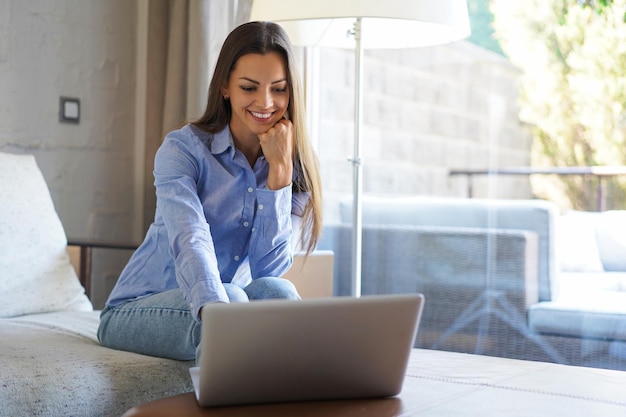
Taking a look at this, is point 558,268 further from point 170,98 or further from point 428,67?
point 170,98

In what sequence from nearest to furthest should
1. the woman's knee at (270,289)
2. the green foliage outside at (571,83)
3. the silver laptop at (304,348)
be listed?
1. the silver laptop at (304,348)
2. the woman's knee at (270,289)
3. the green foliage outside at (571,83)

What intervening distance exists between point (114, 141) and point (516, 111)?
1496mm

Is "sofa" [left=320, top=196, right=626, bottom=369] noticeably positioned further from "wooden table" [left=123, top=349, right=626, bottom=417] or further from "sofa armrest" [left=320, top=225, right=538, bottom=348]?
"wooden table" [left=123, top=349, right=626, bottom=417]

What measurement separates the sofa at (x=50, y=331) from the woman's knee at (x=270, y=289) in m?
0.20

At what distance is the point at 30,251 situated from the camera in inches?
91.0

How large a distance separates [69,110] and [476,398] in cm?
226

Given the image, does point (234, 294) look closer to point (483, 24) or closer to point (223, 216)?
point (223, 216)

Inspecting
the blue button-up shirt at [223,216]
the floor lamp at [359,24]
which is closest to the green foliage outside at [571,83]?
the floor lamp at [359,24]

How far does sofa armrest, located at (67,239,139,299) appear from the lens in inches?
96.1

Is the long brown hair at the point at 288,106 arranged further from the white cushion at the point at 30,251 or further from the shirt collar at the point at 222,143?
the white cushion at the point at 30,251

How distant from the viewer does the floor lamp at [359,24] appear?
89.9 inches

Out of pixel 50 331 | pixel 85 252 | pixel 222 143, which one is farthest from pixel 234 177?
pixel 85 252

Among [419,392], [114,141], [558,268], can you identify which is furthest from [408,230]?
[419,392]

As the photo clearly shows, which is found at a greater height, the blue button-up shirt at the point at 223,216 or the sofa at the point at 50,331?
the blue button-up shirt at the point at 223,216
